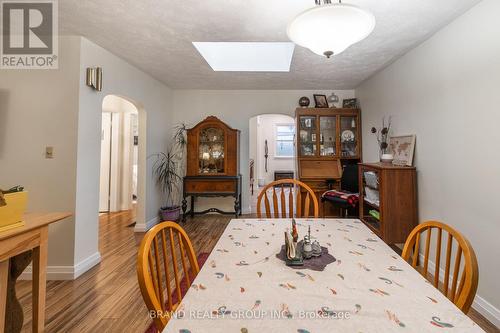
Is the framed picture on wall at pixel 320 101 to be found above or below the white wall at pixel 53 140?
above

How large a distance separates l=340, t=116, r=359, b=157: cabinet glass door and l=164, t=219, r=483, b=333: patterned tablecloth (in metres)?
3.18

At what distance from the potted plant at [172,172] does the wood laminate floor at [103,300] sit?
100 centimetres

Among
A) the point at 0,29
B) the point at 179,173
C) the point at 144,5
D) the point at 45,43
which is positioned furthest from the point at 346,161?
the point at 0,29

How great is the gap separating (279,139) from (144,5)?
698cm

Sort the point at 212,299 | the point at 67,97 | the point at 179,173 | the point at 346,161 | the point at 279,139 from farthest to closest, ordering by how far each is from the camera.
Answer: the point at 279,139 → the point at 179,173 → the point at 346,161 → the point at 67,97 → the point at 212,299

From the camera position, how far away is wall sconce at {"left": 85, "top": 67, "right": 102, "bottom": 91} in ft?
7.77

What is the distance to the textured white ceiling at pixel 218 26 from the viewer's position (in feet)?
6.16

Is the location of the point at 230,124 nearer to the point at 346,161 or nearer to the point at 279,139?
the point at 346,161

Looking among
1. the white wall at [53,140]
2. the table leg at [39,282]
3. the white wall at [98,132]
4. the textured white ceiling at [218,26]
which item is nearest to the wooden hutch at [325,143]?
the textured white ceiling at [218,26]

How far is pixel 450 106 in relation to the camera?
2127 millimetres

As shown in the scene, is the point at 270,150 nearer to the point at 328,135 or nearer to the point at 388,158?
the point at 328,135

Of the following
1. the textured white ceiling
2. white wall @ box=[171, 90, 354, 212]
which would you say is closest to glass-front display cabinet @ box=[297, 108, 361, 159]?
white wall @ box=[171, 90, 354, 212]

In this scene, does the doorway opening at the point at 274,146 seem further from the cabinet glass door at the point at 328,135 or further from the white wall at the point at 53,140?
the white wall at the point at 53,140

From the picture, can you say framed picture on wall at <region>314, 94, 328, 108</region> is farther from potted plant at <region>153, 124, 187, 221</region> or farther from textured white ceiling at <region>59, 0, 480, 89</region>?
potted plant at <region>153, 124, 187, 221</region>
